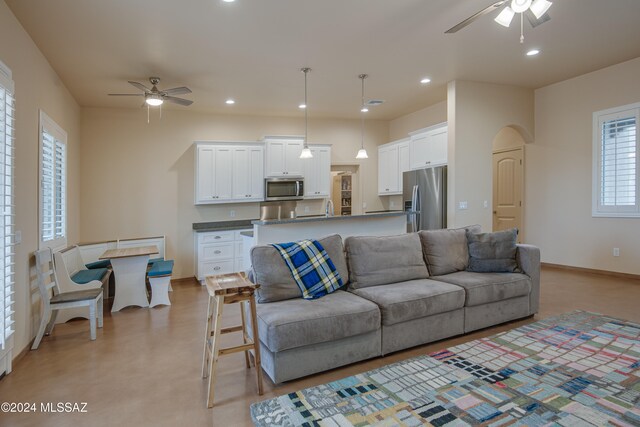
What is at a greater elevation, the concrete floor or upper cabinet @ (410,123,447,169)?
upper cabinet @ (410,123,447,169)

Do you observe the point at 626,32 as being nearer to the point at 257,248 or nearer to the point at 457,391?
the point at 457,391

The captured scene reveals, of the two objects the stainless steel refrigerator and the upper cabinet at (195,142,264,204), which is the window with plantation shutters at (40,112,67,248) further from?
the stainless steel refrigerator

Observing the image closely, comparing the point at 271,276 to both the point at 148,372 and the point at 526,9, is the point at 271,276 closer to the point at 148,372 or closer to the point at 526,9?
the point at 148,372

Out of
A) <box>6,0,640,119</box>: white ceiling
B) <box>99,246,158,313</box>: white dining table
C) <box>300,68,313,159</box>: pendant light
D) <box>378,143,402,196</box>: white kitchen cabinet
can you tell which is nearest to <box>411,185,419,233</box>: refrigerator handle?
<box>378,143,402,196</box>: white kitchen cabinet

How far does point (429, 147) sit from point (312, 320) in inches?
171

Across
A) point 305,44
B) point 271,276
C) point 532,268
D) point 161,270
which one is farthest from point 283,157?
point 532,268

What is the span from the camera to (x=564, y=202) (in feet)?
18.6

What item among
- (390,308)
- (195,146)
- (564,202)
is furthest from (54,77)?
(564,202)

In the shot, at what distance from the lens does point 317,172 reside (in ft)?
22.6

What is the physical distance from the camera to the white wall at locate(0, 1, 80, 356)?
296cm

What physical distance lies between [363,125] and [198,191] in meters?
3.74

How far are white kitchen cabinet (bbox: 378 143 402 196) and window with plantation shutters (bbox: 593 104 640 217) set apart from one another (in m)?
3.09

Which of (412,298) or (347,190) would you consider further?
(347,190)

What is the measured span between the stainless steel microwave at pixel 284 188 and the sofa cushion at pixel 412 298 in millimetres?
3747
